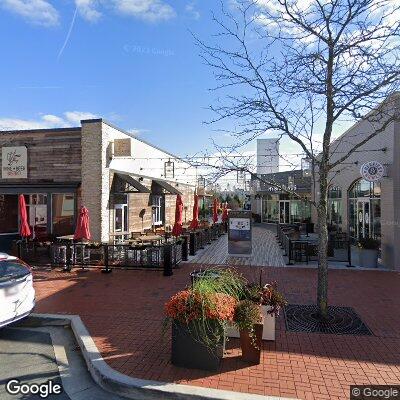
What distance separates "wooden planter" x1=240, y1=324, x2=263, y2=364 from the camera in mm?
5012

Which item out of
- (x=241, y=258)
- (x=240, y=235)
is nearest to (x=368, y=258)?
(x=241, y=258)

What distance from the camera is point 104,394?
175 inches

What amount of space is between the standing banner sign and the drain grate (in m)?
7.05

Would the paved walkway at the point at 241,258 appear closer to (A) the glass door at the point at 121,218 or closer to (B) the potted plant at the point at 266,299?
(A) the glass door at the point at 121,218

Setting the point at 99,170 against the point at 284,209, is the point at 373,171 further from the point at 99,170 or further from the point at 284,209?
the point at 284,209

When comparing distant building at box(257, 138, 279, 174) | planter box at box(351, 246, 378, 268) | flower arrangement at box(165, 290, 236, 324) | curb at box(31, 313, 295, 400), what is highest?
distant building at box(257, 138, 279, 174)

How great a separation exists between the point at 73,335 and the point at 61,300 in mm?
2206

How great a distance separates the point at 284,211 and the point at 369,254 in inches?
853

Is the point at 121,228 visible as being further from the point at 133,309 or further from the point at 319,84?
the point at 319,84

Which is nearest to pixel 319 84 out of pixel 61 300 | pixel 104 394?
pixel 104 394

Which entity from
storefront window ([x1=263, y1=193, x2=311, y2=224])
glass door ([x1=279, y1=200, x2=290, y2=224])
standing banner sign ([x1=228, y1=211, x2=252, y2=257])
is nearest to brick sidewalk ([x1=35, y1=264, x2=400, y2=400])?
standing banner sign ([x1=228, y1=211, x2=252, y2=257])

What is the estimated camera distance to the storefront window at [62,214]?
50.4ft

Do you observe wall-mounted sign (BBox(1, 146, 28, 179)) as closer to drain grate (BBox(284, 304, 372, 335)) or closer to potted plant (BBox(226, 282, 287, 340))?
drain grate (BBox(284, 304, 372, 335))

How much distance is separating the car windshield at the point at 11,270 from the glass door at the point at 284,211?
29.3 m
